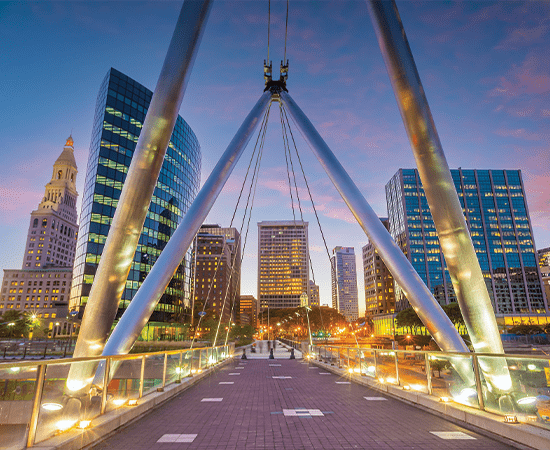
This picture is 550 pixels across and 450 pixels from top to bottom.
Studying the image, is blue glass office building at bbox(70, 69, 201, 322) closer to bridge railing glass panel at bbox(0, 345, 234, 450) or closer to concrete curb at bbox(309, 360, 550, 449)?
bridge railing glass panel at bbox(0, 345, 234, 450)

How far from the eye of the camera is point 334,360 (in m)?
19.2

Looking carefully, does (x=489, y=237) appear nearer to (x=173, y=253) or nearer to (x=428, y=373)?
(x=428, y=373)

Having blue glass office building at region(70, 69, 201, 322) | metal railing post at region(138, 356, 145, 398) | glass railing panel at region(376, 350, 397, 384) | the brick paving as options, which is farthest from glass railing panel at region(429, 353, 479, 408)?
blue glass office building at region(70, 69, 201, 322)

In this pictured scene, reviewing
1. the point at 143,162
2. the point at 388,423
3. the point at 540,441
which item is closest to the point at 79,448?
the point at 388,423

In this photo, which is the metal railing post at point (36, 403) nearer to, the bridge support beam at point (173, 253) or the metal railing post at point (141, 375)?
the metal railing post at point (141, 375)

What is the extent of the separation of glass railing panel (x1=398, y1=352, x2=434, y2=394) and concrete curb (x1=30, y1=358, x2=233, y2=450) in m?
6.21

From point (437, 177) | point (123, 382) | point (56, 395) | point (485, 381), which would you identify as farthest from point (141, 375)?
point (437, 177)

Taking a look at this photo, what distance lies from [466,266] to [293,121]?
12267 mm

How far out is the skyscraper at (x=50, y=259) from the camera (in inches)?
5615

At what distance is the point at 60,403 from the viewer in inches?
206

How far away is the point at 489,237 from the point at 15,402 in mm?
141724

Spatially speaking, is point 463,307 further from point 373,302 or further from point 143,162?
point 373,302

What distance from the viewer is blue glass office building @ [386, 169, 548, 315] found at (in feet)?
384

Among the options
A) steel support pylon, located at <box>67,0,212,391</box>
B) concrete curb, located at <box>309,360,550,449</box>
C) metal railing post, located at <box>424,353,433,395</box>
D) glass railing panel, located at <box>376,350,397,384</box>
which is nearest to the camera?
concrete curb, located at <box>309,360,550,449</box>
